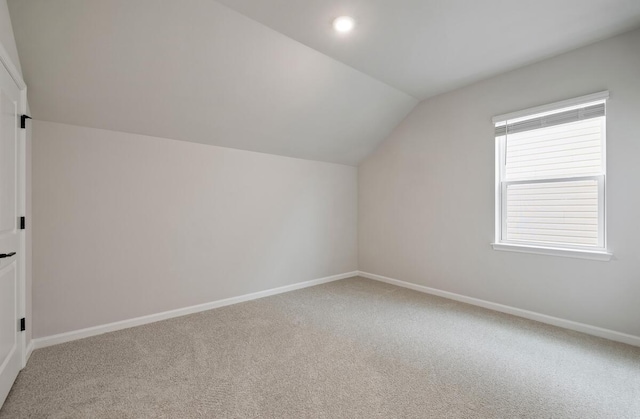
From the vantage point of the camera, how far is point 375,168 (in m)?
4.73

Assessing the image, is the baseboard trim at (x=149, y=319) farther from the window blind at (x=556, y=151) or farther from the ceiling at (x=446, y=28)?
the window blind at (x=556, y=151)

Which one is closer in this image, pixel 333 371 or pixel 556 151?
pixel 333 371

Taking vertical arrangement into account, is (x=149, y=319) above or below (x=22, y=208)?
below

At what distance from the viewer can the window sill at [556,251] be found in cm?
266

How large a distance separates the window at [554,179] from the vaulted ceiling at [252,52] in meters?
0.66

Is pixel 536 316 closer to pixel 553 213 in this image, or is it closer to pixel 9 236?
pixel 553 213

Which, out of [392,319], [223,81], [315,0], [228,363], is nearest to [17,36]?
[223,81]

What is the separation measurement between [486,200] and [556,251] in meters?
0.85

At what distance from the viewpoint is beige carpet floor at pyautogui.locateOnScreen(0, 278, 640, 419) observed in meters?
1.73

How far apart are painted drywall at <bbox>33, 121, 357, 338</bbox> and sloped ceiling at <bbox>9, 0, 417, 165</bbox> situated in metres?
0.25

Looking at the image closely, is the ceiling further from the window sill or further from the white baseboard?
the white baseboard

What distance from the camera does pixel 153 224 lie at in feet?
9.98

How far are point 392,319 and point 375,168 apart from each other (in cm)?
245

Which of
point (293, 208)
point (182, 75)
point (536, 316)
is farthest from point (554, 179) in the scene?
point (182, 75)
